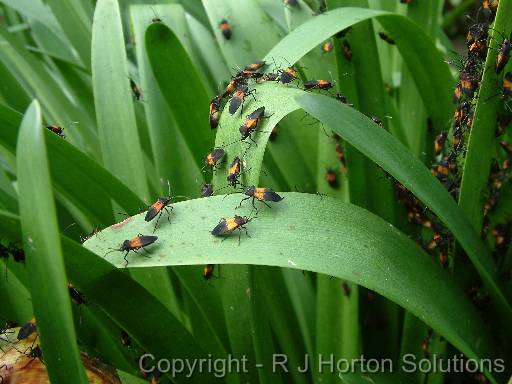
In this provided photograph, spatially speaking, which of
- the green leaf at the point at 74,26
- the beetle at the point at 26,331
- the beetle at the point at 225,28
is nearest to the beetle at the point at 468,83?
the beetle at the point at 225,28

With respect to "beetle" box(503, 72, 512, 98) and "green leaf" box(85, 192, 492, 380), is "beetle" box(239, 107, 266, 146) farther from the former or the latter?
"beetle" box(503, 72, 512, 98)

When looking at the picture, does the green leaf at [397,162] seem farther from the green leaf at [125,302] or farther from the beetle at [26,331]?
the beetle at [26,331]

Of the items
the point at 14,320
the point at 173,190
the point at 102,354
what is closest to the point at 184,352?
the point at 102,354

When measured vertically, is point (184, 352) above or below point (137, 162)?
below

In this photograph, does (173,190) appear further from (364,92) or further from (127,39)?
(127,39)

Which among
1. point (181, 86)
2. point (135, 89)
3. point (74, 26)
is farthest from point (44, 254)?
point (74, 26)

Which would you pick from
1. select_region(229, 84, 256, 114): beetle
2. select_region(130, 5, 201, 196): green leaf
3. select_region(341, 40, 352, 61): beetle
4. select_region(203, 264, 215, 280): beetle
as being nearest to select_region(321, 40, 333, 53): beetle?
select_region(341, 40, 352, 61): beetle
